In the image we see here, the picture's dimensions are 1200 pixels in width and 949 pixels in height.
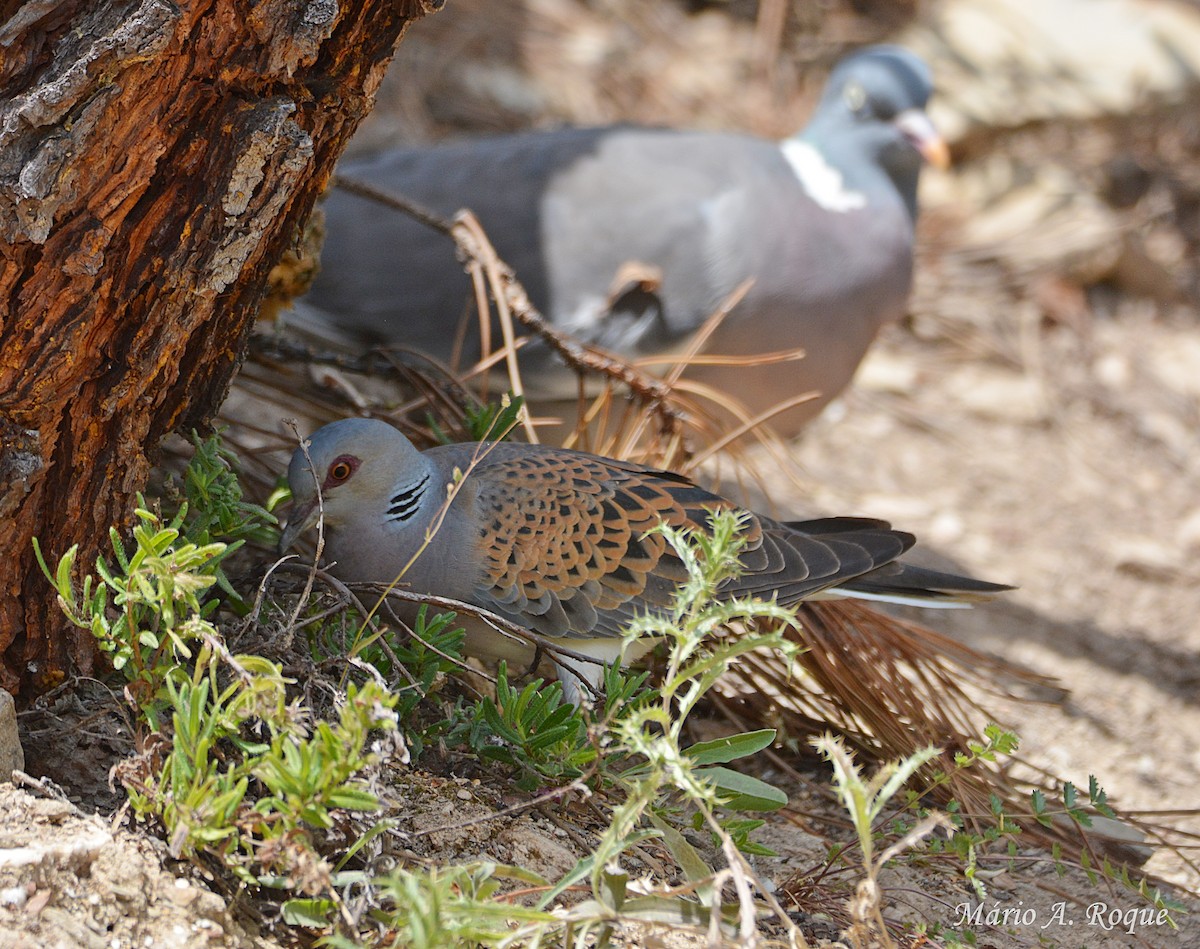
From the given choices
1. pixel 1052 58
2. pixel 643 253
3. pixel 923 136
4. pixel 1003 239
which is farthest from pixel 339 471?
pixel 1052 58

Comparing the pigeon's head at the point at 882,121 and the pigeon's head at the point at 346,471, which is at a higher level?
the pigeon's head at the point at 882,121

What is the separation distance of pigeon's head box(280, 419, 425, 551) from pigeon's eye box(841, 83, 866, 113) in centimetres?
233

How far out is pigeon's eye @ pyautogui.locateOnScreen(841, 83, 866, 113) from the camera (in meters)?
3.75

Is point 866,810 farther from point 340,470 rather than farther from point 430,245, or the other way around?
point 430,245

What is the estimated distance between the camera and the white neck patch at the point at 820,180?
3.55 meters

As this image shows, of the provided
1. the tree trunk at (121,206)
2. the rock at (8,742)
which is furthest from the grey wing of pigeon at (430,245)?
the rock at (8,742)

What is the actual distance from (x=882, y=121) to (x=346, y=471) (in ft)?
8.07

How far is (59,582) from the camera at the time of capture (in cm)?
137

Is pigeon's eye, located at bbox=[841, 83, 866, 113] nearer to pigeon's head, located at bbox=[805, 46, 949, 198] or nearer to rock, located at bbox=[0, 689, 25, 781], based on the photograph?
pigeon's head, located at bbox=[805, 46, 949, 198]

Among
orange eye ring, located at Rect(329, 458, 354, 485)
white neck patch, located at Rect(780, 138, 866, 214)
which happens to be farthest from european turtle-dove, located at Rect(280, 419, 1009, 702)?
white neck patch, located at Rect(780, 138, 866, 214)

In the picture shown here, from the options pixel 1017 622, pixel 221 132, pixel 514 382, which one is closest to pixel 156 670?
pixel 221 132

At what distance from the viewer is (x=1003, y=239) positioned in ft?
17.7

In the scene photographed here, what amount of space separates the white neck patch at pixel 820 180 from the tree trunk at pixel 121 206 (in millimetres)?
2190

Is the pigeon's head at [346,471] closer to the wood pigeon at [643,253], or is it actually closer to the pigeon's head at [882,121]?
the wood pigeon at [643,253]
